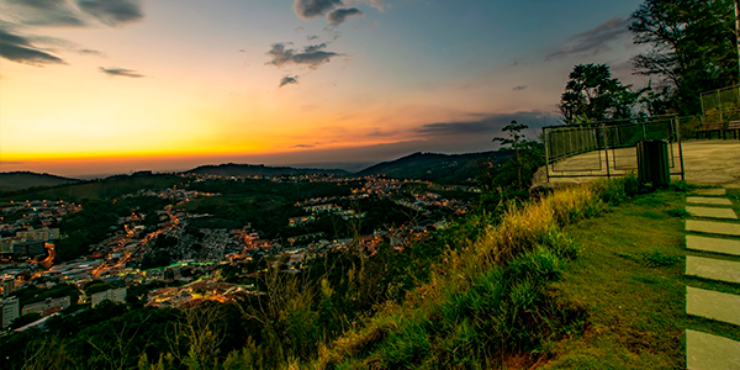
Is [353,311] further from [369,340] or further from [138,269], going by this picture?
[138,269]

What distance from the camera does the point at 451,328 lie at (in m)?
2.64

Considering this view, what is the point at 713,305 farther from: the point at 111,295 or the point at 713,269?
the point at 111,295

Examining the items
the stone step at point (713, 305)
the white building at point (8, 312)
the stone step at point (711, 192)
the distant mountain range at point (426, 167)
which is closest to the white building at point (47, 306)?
the white building at point (8, 312)

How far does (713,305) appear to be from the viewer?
2.16m

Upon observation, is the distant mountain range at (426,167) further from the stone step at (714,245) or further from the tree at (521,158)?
the stone step at (714,245)

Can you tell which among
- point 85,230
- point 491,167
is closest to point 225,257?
point 85,230

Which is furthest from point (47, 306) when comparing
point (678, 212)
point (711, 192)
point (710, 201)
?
point (711, 192)

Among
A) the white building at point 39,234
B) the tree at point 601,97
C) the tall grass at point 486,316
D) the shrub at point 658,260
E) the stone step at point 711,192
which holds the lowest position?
the white building at point 39,234

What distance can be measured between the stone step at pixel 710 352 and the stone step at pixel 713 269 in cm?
107

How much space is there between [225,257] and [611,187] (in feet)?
96.2

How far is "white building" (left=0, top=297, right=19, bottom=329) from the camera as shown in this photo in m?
15.3

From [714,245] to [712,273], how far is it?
911 millimetres

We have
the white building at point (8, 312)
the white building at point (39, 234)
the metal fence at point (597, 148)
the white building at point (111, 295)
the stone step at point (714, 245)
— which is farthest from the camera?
the white building at point (39, 234)

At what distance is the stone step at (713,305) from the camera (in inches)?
80.0
